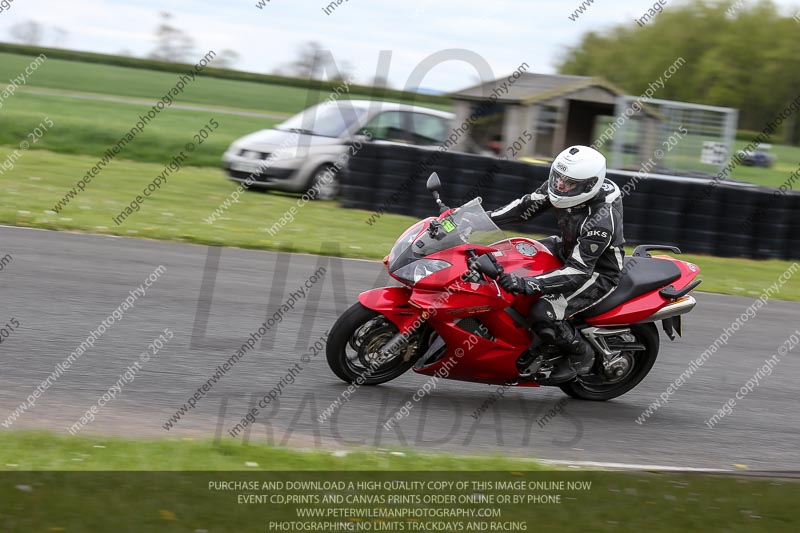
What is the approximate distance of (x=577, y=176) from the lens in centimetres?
631

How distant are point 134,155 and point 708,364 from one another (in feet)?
51.9

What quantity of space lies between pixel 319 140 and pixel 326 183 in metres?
0.76

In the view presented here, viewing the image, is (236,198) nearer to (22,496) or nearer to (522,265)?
(522,265)

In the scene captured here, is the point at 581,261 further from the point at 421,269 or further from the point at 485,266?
the point at 421,269

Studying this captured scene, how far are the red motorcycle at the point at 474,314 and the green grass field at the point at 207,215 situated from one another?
17.6 feet

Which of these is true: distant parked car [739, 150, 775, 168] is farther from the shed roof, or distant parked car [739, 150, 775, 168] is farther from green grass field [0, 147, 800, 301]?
green grass field [0, 147, 800, 301]

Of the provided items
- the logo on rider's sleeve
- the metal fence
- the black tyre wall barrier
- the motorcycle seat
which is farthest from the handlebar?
the metal fence

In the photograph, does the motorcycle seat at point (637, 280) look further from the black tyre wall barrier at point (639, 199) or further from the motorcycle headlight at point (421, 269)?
the black tyre wall barrier at point (639, 199)

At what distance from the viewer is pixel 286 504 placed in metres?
4.50

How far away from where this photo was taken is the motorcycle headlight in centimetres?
625

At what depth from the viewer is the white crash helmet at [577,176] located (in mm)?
6309

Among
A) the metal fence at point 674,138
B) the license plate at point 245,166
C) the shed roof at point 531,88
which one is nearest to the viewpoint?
the license plate at point 245,166

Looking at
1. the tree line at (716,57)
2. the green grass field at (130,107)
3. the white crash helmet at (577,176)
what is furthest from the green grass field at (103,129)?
the tree line at (716,57)

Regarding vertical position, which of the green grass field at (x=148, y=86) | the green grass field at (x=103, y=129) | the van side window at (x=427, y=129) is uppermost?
the van side window at (x=427, y=129)
